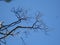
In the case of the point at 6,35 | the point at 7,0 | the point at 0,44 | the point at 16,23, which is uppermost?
the point at 7,0

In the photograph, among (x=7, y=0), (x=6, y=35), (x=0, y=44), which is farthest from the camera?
(x=0, y=44)

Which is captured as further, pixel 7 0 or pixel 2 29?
pixel 2 29

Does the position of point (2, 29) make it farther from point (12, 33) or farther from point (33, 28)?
point (33, 28)

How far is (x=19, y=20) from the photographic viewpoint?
4.48 meters

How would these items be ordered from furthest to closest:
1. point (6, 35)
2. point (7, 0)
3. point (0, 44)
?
point (0, 44) → point (6, 35) → point (7, 0)

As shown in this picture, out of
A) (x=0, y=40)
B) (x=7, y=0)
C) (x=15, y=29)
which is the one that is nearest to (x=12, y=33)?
(x=15, y=29)

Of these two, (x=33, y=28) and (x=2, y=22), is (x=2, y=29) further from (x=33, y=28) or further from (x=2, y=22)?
(x=33, y=28)

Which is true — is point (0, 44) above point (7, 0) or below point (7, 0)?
below

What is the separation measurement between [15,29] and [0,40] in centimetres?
62

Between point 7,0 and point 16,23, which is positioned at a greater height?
point 7,0

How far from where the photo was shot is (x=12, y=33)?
4410 mm

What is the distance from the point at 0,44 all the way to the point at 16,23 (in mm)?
890

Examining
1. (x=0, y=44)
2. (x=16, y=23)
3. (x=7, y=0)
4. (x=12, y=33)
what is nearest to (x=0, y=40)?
(x=0, y=44)

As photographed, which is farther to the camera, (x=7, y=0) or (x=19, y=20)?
(x=19, y=20)
